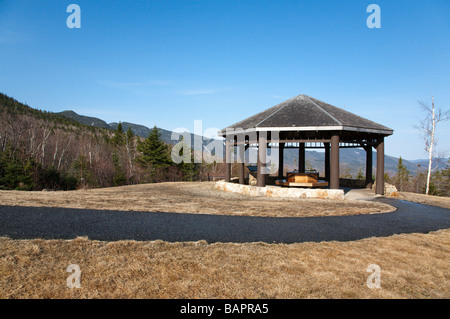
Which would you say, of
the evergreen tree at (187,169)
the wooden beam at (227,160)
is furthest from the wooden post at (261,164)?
the evergreen tree at (187,169)

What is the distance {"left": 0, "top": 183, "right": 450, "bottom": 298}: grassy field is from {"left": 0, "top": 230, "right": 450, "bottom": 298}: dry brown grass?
12mm

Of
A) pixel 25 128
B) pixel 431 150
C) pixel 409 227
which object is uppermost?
pixel 25 128

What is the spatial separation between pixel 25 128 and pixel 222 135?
25546 mm

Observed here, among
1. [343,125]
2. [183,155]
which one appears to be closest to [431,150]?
[343,125]

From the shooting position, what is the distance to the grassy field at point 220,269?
11.4ft

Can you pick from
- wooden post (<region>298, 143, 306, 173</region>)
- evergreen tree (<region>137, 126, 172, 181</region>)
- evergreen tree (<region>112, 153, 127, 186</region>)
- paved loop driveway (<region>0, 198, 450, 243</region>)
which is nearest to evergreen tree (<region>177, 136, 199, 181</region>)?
evergreen tree (<region>137, 126, 172, 181</region>)

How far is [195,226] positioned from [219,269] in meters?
3.07

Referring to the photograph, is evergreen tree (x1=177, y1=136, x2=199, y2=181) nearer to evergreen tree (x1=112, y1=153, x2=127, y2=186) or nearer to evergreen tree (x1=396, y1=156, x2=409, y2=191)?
evergreen tree (x1=112, y1=153, x2=127, y2=186)

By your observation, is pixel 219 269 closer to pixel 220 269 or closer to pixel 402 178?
pixel 220 269

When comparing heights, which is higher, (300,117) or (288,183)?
(300,117)

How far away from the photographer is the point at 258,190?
565 inches

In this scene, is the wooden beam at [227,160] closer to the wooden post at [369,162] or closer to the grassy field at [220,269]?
the wooden post at [369,162]

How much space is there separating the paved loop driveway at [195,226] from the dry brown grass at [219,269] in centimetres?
77
